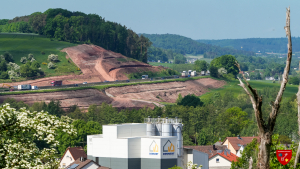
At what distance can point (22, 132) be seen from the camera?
20.7 metres

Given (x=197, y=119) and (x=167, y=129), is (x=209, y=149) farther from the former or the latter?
(x=197, y=119)

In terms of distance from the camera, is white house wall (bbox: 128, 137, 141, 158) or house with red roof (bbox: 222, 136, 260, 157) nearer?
white house wall (bbox: 128, 137, 141, 158)

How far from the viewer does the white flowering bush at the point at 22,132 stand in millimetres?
20016

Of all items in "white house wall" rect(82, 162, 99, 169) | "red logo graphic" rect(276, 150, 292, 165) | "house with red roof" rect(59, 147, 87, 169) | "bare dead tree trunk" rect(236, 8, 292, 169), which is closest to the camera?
"bare dead tree trunk" rect(236, 8, 292, 169)

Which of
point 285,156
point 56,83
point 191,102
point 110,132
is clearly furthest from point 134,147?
point 56,83

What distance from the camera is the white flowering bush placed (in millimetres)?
20016

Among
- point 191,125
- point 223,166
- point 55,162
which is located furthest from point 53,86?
point 55,162

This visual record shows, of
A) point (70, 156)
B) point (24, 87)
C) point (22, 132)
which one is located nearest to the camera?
point (22, 132)

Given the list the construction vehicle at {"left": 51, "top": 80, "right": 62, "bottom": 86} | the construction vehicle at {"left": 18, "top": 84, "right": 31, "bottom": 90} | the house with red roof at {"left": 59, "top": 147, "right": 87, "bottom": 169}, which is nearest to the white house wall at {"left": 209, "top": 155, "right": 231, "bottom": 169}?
the house with red roof at {"left": 59, "top": 147, "right": 87, "bottom": 169}

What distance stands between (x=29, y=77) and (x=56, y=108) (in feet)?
182

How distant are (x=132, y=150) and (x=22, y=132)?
55.5 meters

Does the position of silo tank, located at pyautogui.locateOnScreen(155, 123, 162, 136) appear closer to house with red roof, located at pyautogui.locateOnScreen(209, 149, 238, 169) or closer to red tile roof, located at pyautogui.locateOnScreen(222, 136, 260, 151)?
house with red roof, located at pyautogui.locateOnScreen(209, 149, 238, 169)

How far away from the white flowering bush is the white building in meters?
53.2


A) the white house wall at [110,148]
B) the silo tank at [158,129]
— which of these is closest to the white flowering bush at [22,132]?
the white house wall at [110,148]
